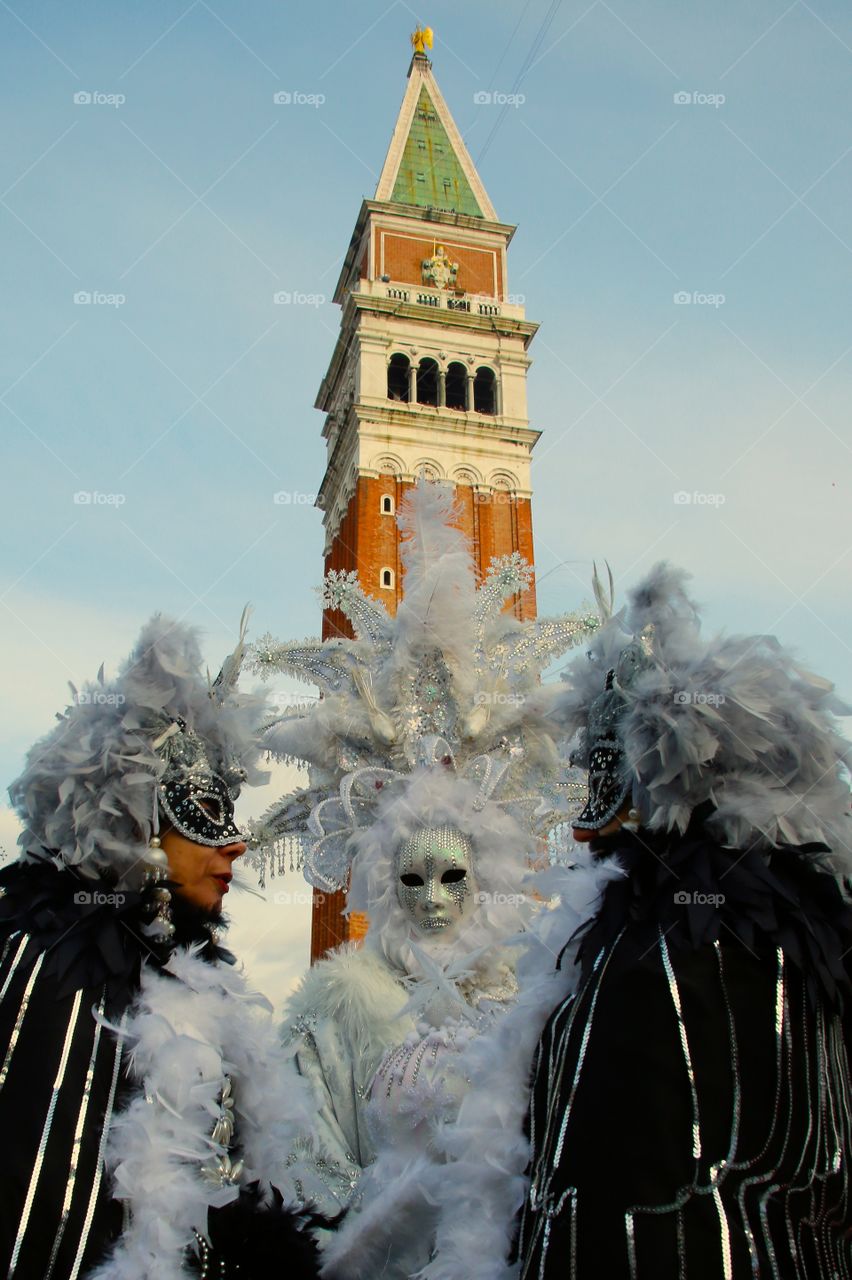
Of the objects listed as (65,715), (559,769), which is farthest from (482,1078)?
(559,769)

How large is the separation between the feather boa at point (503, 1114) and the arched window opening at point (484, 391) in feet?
92.4

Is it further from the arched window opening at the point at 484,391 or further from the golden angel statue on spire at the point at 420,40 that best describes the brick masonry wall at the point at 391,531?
the golden angel statue on spire at the point at 420,40

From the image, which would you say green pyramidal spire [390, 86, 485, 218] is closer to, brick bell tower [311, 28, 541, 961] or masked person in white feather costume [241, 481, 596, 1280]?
brick bell tower [311, 28, 541, 961]

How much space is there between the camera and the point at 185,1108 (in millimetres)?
2580

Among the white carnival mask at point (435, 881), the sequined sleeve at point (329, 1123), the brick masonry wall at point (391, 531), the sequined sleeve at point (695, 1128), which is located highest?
the brick masonry wall at point (391, 531)

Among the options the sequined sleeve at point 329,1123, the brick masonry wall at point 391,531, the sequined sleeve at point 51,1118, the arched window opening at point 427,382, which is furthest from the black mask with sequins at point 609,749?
the arched window opening at point 427,382

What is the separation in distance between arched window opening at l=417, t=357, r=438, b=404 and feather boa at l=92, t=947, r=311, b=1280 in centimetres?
2765

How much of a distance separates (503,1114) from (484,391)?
2907 cm

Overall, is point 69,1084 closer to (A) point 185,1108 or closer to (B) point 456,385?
(A) point 185,1108

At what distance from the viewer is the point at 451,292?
30703mm

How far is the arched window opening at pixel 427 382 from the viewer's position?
97.1 ft

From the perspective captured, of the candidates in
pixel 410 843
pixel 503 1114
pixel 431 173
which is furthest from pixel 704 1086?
pixel 431 173

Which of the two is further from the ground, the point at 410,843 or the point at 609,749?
the point at 410,843

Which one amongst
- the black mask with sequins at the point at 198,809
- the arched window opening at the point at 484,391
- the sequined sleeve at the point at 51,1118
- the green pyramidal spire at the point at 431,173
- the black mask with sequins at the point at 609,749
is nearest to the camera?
the sequined sleeve at the point at 51,1118
